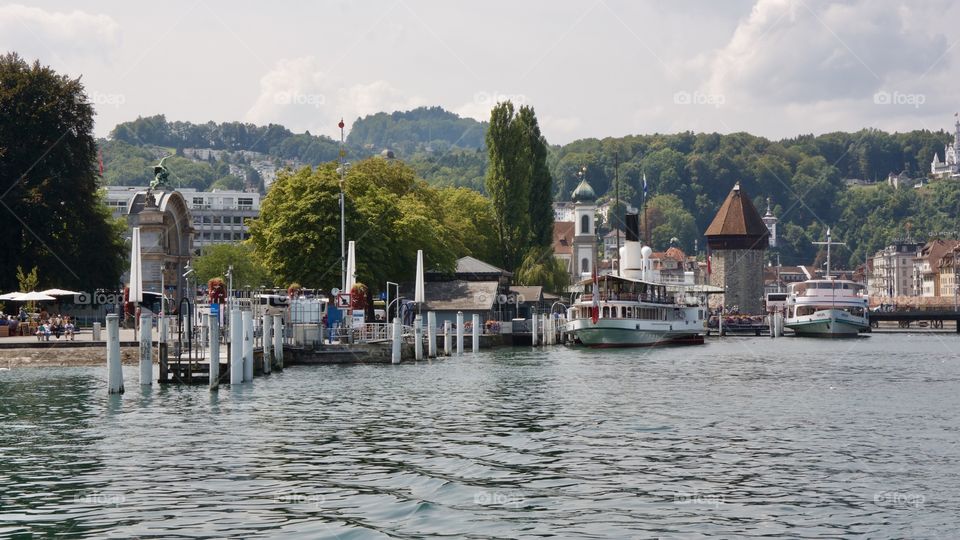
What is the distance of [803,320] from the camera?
125 m

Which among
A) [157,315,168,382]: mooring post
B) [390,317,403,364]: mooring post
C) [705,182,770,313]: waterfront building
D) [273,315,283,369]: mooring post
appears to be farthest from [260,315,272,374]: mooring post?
[705,182,770,313]: waterfront building

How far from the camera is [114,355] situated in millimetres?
38812

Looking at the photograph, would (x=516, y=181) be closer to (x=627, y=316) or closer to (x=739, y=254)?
→ (x=627, y=316)

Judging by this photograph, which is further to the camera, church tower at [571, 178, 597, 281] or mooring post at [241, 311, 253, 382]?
church tower at [571, 178, 597, 281]

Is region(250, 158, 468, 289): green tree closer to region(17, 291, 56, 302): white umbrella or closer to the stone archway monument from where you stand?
region(17, 291, 56, 302): white umbrella

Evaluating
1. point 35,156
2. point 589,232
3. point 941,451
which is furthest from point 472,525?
point 589,232

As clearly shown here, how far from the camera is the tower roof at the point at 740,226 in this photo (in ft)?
591

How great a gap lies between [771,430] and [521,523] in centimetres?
1404

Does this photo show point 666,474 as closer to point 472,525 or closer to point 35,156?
point 472,525

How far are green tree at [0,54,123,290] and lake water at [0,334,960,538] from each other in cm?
2556

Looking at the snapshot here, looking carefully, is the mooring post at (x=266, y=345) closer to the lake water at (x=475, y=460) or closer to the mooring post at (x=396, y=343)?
the lake water at (x=475, y=460)

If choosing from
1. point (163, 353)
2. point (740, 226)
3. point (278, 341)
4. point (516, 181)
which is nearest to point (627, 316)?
point (516, 181)

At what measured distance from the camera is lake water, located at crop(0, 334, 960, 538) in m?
20.4

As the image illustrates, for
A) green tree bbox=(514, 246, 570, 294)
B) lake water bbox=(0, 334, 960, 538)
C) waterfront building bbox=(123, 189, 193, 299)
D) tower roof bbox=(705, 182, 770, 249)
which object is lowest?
lake water bbox=(0, 334, 960, 538)
